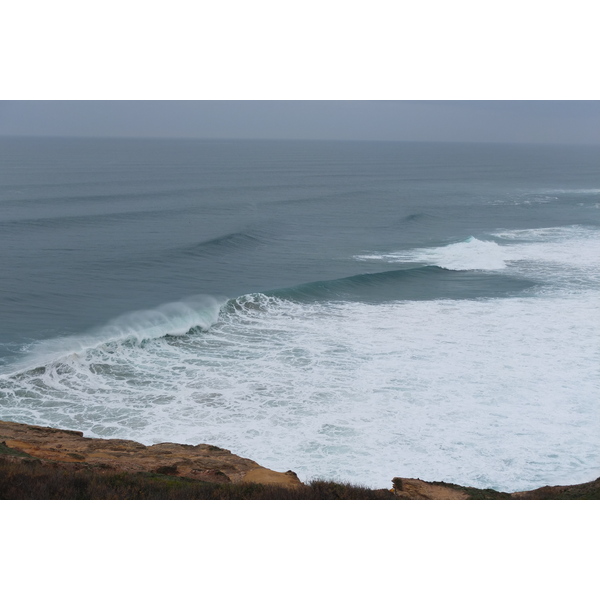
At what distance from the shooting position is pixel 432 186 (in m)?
76.5

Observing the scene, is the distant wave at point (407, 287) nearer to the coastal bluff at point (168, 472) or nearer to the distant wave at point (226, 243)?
the distant wave at point (226, 243)

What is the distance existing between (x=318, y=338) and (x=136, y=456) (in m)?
10.6

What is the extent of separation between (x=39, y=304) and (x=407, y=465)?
17584 millimetres

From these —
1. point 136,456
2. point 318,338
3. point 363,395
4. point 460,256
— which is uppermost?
point 460,256

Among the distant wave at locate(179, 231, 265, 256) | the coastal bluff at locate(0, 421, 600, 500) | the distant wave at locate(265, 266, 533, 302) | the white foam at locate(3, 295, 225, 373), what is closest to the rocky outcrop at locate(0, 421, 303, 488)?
the coastal bluff at locate(0, 421, 600, 500)

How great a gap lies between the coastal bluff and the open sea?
160 centimetres

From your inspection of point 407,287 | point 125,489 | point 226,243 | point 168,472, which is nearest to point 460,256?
point 407,287

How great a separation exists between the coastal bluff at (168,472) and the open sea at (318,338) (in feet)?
5.25

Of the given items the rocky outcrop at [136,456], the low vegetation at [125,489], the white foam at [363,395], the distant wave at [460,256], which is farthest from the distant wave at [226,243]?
the low vegetation at [125,489]

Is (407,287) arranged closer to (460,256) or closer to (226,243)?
(460,256)

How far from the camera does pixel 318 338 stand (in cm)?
2217

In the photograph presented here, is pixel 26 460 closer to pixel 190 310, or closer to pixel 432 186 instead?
pixel 190 310

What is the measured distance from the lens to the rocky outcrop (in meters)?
11.3

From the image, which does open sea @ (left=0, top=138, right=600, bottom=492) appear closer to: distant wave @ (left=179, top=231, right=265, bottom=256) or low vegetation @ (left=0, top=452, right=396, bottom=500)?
distant wave @ (left=179, top=231, right=265, bottom=256)
